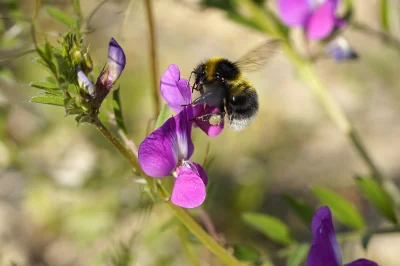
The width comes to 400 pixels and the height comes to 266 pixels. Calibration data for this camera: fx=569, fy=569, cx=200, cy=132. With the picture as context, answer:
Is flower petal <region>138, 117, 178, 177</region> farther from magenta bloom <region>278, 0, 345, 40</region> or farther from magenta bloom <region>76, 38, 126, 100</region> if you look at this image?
magenta bloom <region>278, 0, 345, 40</region>

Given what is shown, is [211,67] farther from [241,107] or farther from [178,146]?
[178,146]

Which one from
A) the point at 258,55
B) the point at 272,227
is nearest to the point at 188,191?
the point at 258,55

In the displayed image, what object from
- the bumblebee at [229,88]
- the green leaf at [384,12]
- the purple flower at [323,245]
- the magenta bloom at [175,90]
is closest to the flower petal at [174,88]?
the magenta bloom at [175,90]

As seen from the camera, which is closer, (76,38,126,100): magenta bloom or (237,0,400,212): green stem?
(76,38,126,100): magenta bloom

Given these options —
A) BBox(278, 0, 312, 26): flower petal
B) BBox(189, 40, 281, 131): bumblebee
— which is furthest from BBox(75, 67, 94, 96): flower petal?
BBox(278, 0, 312, 26): flower petal

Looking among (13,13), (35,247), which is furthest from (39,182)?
(13,13)

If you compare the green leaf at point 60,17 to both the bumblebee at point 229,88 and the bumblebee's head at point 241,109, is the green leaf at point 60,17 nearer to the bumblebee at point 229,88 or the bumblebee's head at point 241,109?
the bumblebee at point 229,88
